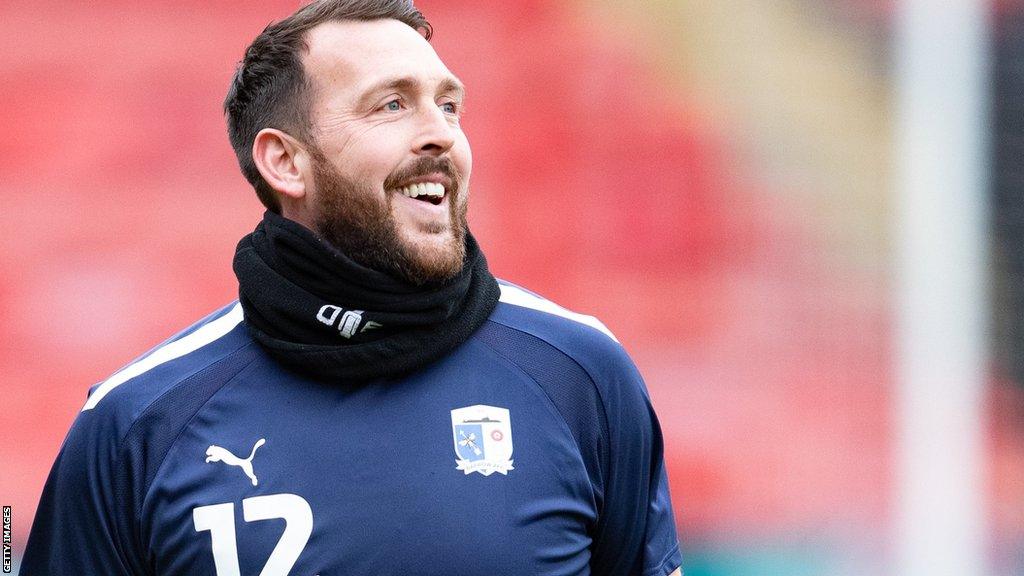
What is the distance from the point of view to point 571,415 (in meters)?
1.85

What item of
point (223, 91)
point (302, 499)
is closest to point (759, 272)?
point (223, 91)

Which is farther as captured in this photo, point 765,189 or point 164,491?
point 765,189

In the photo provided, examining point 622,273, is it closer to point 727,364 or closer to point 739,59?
point 727,364

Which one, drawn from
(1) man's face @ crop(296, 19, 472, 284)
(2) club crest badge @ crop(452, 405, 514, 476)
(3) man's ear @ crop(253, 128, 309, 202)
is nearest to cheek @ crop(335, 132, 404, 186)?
(1) man's face @ crop(296, 19, 472, 284)

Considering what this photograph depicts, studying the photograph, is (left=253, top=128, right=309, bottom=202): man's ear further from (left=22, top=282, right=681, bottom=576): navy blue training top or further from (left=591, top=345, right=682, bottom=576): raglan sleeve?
(left=591, top=345, right=682, bottom=576): raglan sleeve

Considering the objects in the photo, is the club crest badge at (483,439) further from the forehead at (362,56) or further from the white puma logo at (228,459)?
the forehead at (362,56)

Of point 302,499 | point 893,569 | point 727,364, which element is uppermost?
point 302,499

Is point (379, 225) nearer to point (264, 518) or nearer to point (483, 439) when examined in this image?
point (483, 439)

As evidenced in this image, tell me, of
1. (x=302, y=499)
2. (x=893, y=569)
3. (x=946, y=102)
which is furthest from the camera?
(x=946, y=102)

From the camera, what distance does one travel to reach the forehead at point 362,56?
1979mm

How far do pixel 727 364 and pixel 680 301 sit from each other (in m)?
0.27

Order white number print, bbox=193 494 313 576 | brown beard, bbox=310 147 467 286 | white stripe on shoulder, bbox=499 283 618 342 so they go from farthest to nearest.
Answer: white stripe on shoulder, bbox=499 283 618 342 → brown beard, bbox=310 147 467 286 → white number print, bbox=193 494 313 576

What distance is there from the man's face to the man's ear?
21 millimetres

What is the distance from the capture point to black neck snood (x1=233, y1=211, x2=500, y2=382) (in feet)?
6.00
